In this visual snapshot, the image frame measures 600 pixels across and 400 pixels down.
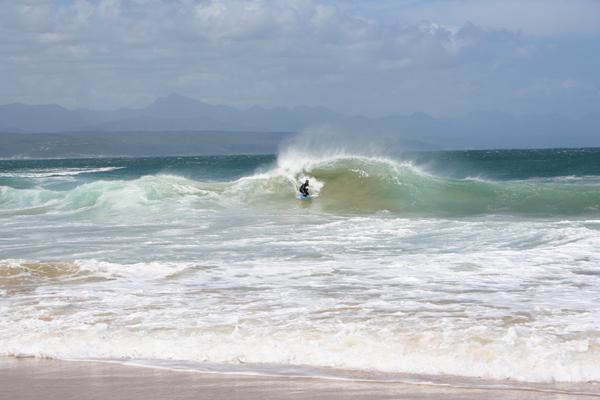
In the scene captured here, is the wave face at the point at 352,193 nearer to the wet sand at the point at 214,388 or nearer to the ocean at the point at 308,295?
the ocean at the point at 308,295

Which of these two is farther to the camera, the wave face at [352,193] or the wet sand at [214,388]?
the wave face at [352,193]

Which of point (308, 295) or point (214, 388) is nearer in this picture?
point (214, 388)

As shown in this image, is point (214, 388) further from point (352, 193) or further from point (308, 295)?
point (352, 193)

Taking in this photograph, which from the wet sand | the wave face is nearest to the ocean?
the wet sand

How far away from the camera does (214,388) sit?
21.1ft

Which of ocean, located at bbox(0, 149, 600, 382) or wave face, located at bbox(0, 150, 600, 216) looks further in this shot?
wave face, located at bbox(0, 150, 600, 216)

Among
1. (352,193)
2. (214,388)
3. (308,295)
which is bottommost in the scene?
(214,388)

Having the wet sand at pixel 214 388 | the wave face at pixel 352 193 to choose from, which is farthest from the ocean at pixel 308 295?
the wave face at pixel 352 193

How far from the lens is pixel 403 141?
181 meters

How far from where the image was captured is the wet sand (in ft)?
20.1

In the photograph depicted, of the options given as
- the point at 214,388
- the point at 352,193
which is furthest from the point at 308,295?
the point at 352,193

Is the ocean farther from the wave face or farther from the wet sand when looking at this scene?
the wave face

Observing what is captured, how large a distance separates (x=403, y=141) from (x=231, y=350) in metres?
175

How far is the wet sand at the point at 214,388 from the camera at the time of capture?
6.12m
